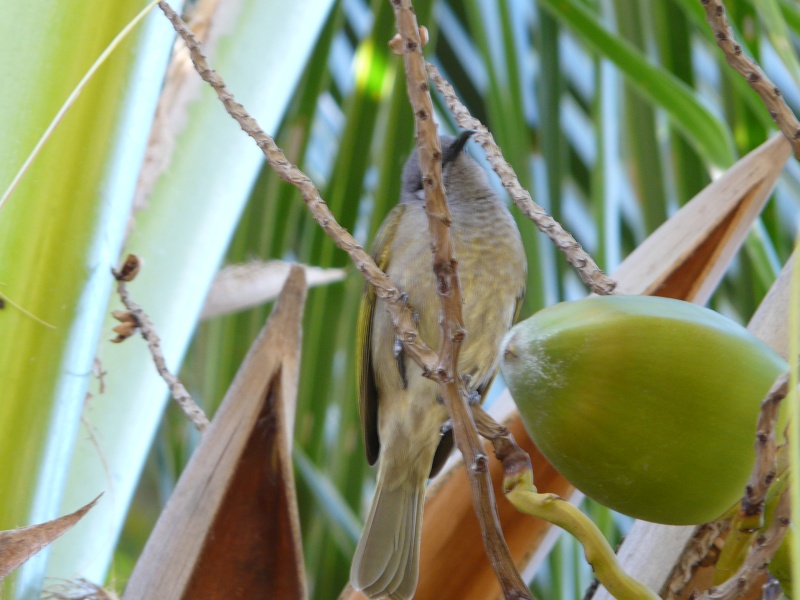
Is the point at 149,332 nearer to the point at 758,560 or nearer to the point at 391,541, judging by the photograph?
the point at 758,560

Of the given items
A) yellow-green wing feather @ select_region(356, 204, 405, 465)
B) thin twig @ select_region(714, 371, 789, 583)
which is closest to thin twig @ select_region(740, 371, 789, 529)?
thin twig @ select_region(714, 371, 789, 583)

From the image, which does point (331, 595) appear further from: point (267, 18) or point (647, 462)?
point (647, 462)

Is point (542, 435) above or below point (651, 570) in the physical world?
above

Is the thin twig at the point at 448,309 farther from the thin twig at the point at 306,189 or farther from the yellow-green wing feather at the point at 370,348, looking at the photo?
the yellow-green wing feather at the point at 370,348

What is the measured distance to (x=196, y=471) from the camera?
52 centimetres

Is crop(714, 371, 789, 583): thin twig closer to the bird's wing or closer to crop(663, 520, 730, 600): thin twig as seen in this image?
crop(663, 520, 730, 600): thin twig

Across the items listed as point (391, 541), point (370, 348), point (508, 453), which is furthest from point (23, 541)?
point (370, 348)

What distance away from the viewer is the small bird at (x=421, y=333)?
134cm

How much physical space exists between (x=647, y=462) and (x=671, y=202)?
2.59 feet

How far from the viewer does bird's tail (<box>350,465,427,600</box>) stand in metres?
0.95

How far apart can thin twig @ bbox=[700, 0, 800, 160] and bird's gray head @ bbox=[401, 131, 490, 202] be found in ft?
3.86

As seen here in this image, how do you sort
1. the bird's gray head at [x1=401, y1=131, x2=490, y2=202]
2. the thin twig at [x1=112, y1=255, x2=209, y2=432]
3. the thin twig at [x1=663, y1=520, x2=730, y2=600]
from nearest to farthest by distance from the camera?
the thin twig at [x1=663, y1=520, x2=730, y2=600]
the thin twig at [x1=112, y1=255, x2=209, y2=432]
the bird's gray head at [x1=401, y1=131, x2=490, y2=202]

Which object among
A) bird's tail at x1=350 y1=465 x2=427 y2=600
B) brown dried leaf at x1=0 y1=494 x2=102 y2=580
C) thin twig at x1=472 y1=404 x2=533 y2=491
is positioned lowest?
bird's tail at x1=350 y1=465 x2=427 y2=600

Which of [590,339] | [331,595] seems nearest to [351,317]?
[331,595]
